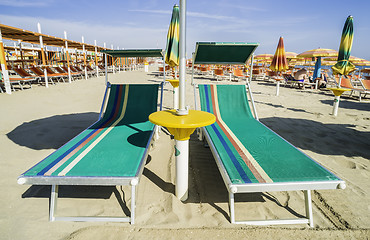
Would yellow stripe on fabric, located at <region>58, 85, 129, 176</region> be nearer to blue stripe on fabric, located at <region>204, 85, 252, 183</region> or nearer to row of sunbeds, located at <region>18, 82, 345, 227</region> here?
row of sunbeds, located at <region>18, 82, 345, 227</region>

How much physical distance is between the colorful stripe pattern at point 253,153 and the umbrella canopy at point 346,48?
12.0 ft

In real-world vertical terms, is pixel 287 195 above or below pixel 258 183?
below

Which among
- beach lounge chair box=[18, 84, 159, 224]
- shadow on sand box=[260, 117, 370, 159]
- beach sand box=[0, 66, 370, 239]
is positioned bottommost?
beach sand box=[0, 66, 370, 239]

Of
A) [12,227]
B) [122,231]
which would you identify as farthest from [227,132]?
[12,227]

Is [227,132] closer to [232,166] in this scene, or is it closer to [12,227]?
[232,166]

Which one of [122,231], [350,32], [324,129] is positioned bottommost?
[122,231]

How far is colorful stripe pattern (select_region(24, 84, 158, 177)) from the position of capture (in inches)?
80.7

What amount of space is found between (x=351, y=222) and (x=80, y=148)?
306cm

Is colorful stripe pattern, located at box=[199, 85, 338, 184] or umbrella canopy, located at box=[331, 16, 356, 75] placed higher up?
umbrella canopy, located at box=[331, 16, 356, 75]

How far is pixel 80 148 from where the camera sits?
2.56 metres

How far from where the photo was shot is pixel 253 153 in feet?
8.14

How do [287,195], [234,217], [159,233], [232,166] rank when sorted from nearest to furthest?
1. [159,233]
2. [234,217]
3. [232,166]
4. [287,195]

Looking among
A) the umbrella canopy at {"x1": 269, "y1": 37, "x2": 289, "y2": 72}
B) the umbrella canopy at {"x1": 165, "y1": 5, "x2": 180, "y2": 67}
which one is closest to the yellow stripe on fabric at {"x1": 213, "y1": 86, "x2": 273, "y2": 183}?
the umbrella canopy at {"x1": 165, "y1": 5, "x2": 180, "y2": 67}

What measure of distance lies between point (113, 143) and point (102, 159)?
1.55 ft
